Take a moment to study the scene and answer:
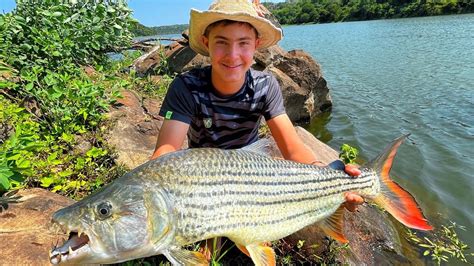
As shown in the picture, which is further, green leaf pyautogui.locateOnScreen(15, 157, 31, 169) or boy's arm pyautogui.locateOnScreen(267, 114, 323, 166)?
boy's arm pyautogui.locateOnScreen(267, 114, 323, 166)

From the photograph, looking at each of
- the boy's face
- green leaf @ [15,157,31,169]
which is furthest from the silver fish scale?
green leaf @ [15,157,31,169]

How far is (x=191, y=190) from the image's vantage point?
228 cm

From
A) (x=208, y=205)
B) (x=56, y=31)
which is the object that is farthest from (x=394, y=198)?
(x=56, y=31)

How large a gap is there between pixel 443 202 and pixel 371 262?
2630mm

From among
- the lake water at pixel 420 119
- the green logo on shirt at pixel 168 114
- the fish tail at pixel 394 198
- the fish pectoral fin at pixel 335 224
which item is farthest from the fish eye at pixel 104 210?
the lake water at pixel 420 119

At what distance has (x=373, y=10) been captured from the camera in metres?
80.0

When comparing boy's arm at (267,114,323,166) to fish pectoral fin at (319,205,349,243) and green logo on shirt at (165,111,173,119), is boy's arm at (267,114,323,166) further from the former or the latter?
green logo on shirt at (165,111,173,119)

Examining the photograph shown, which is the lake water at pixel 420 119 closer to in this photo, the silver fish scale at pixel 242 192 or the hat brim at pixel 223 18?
the silver fish scale at pixel 242 192

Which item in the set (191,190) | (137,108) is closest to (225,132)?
(191,190)

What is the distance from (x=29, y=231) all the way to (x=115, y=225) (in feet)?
4.32

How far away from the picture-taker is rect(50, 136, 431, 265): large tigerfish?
201 centimetres

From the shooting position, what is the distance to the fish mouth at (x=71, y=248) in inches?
73.8

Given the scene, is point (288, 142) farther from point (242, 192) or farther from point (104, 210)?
point (104, 210)

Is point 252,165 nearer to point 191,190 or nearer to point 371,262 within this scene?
point 191,190
